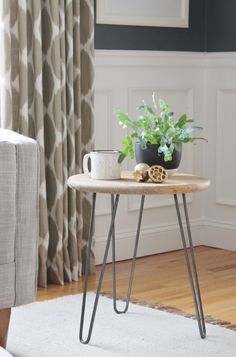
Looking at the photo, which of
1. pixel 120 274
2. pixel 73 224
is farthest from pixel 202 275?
pixel 73 224

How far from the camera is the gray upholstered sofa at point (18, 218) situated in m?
2.75

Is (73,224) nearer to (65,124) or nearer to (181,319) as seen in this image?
(65,124)

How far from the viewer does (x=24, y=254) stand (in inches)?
111

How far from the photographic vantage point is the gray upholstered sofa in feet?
9.02

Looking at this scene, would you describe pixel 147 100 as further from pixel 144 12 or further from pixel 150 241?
pixel 150 241

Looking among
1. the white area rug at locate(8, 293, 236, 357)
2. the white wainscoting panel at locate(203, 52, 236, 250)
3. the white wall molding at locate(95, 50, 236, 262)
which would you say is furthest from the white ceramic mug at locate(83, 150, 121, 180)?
the white wainscoting panel at locate(203, 52, 236, 250)

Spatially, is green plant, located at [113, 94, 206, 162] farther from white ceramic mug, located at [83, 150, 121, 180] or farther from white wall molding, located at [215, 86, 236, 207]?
white wall molding, located at [215, 86, 236, 207]

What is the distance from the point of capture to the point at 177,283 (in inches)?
152

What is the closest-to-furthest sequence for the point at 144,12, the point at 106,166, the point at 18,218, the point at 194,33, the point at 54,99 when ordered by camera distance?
the point at 18,218
the point at 106,166
the point at 54,99
the point at 144,12
the point at 194,33

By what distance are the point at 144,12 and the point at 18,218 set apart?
192 cm

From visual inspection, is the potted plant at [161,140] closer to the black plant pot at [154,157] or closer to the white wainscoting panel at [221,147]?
the black plant pot at [154,157]

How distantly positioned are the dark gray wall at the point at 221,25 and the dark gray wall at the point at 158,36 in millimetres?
42

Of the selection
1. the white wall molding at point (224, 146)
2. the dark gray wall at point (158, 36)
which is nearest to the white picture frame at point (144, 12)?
the dark gray wall at point (158, 36)

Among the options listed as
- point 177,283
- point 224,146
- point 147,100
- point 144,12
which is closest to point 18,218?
point 177,283
